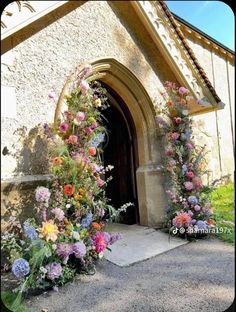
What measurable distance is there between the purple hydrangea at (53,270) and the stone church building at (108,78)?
0.50 m

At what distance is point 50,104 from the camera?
2625 millimetres

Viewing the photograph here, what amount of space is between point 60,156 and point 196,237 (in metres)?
2.01

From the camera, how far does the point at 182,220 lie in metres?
3.39

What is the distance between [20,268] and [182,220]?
2.03 meters

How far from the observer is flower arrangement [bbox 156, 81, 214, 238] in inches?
138

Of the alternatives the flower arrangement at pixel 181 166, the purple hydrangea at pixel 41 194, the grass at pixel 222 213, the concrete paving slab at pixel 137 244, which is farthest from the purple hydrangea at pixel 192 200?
the purple hydrangea at pixel 41 194

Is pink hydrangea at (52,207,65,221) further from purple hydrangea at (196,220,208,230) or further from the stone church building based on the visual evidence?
purple hydrangea at (196,220,208,230)

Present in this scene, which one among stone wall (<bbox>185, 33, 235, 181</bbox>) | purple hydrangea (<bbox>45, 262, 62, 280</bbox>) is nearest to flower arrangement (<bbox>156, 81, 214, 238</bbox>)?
purple hydrangea (<bbox>45, 262, 62, 280</bbox>)

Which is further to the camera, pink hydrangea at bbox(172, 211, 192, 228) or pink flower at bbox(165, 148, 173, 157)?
pink flower at bbox(165, 148, 173, 157)

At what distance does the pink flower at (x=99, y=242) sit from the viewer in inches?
96.3

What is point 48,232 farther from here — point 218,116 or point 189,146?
point 218,116

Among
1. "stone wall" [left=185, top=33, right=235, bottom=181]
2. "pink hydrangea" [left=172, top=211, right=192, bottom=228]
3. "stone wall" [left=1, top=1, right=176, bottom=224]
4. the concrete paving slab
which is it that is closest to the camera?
"stone wall" [left=1, top=1, right=176, bottom=224]

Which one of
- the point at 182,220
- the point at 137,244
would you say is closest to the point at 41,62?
the point at 137,244

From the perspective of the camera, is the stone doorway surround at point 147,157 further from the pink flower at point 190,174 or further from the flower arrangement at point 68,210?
the flower arrangement at point 68,210
